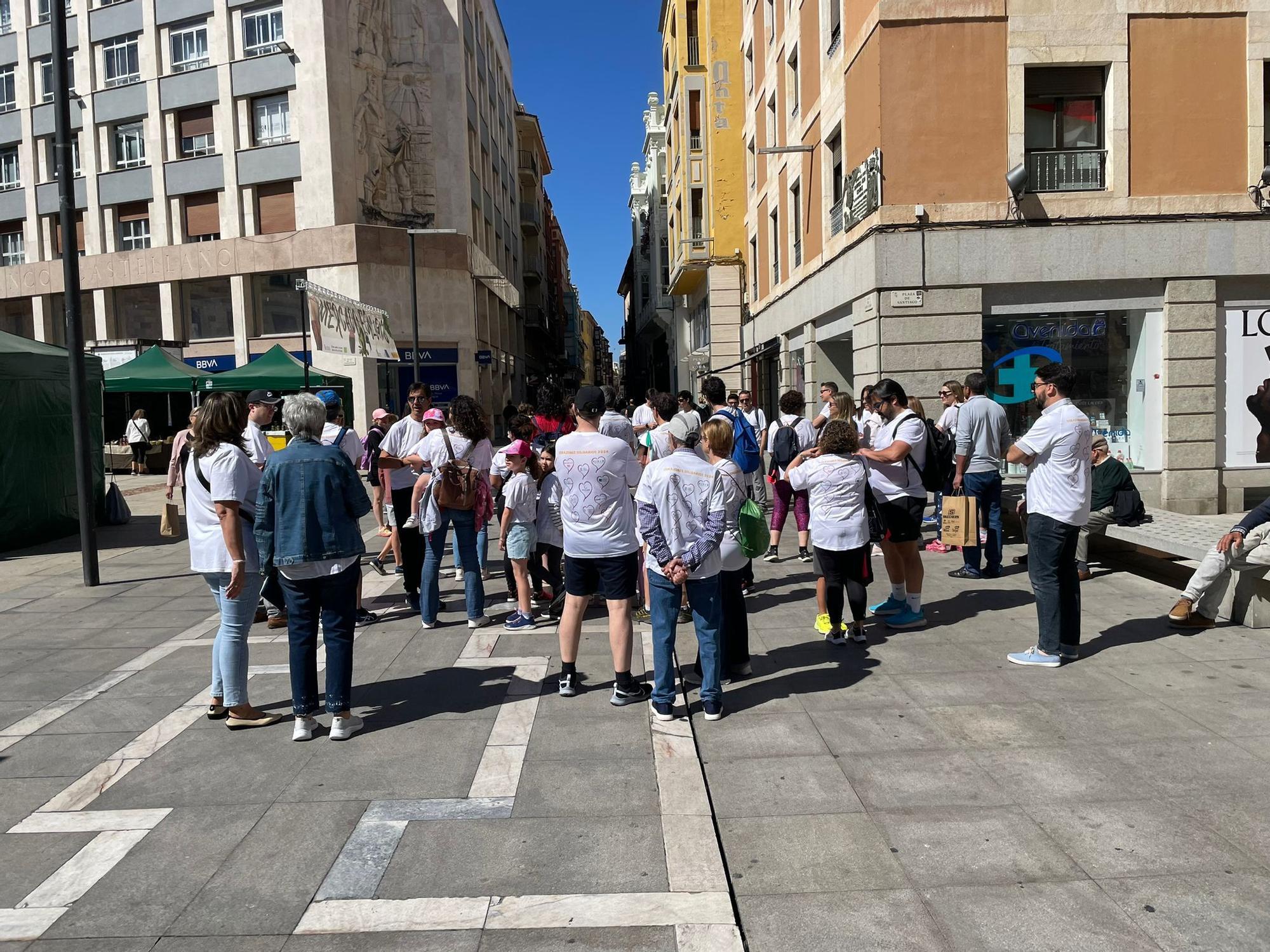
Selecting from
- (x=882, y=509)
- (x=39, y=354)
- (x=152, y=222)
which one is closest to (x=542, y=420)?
(x=882, y=509)

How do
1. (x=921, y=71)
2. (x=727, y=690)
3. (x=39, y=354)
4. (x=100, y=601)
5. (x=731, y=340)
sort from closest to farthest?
1. (x=727, y=690)
2. (x=100, y=601)
3. (x=39, y=354)
4. (x=921, y=71)
5. (x=731, y=340)

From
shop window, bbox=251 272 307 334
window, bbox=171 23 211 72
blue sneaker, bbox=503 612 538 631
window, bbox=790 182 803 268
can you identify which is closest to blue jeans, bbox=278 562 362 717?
blue sneaker, bbox=503 612 538 631

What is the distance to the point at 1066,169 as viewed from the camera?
12953mm

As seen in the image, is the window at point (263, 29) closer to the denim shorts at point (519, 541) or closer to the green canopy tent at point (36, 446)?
the green canopy tent at point (36, 446)

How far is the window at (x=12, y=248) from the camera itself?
34.9 m

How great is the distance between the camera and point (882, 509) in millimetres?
6770

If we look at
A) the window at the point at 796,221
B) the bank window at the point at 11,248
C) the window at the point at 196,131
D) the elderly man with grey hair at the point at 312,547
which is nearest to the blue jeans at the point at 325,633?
the elderly man with grey hair at the point at 312,547

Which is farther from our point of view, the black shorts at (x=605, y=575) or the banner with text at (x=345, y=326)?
the banner with text at (x=345, y=326)

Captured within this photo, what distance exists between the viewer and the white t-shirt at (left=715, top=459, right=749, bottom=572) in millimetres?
4848

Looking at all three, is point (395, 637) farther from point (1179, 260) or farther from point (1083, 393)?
point (1179, 260)

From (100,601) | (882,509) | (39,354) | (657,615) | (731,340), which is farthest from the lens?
(731,340)

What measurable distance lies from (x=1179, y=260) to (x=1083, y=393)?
7.26 feet

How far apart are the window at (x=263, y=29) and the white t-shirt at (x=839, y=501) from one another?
29.7 meters

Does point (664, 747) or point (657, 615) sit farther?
point (657, 615)
